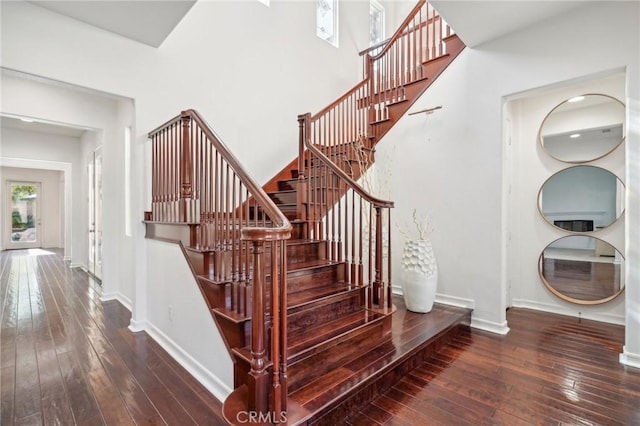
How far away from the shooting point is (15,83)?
382 cm

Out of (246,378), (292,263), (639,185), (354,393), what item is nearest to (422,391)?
(354,393)

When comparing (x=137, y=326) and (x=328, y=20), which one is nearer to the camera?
(x=137, y=326)

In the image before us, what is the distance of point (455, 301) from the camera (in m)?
3.54

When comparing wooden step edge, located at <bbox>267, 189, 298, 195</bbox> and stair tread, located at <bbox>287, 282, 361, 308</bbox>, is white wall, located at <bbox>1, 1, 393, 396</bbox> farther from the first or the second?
stair tread, located at <bbox>287, 282, 361, 308</bbox>

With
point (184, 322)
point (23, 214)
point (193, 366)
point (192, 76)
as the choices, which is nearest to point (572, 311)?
point (193, 366)

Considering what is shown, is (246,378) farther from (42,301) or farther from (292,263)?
(42,301)

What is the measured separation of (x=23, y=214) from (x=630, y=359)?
14.6 m

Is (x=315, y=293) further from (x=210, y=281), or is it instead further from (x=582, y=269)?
(x=582, y=269)

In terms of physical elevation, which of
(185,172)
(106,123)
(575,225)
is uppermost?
(106,123)

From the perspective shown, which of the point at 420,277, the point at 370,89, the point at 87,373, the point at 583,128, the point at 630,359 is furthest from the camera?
the point at 370,89

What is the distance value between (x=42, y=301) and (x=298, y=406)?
14.7 feet

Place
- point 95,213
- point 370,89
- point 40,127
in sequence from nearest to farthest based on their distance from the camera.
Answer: point 370,89
point 95,213
point 40,127

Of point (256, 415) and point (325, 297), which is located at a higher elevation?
point (325, 297)

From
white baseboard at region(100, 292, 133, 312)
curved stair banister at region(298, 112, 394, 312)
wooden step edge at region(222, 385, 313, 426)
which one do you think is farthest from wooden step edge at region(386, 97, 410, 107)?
white baseboard at region(100, 292, 133, 312)
